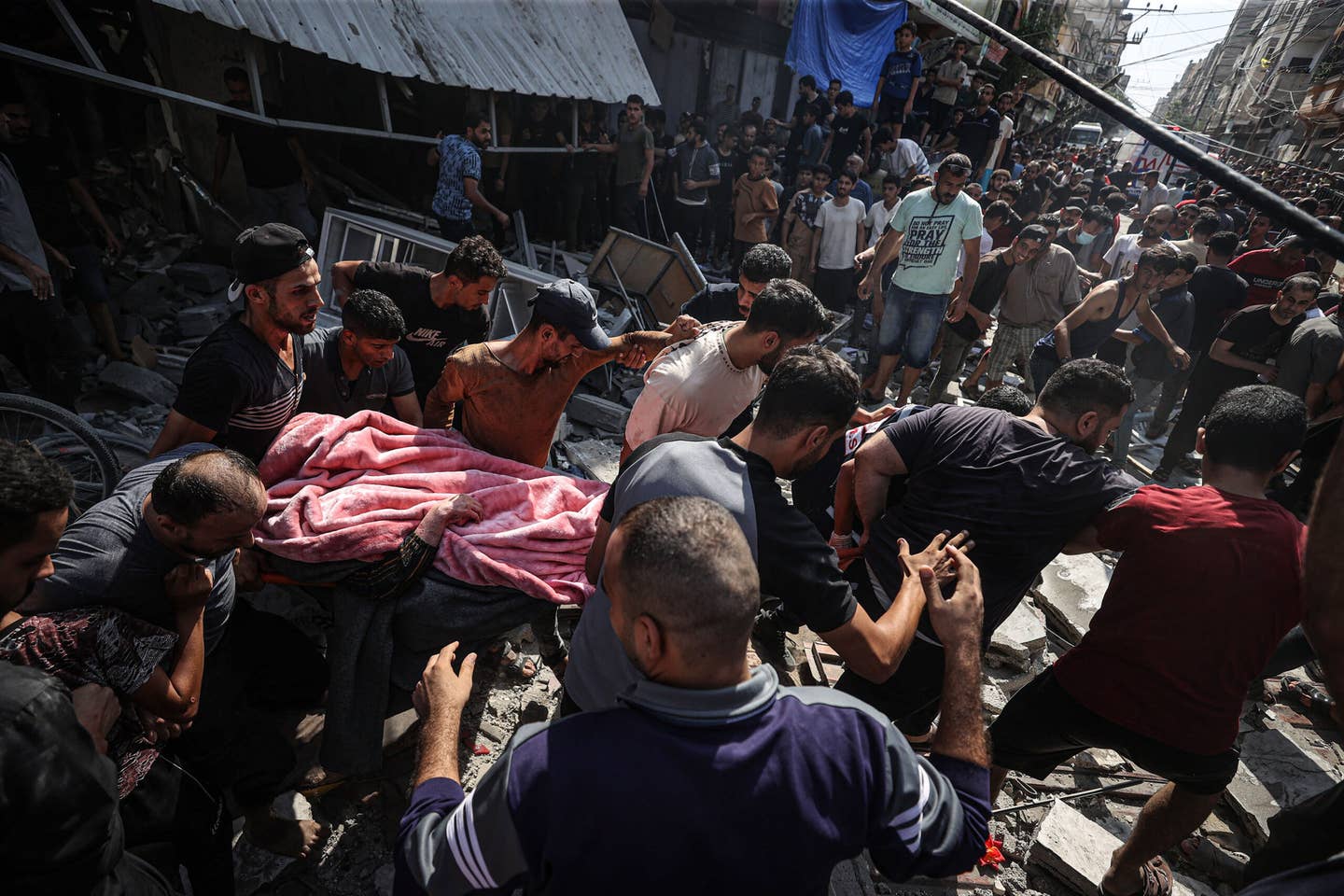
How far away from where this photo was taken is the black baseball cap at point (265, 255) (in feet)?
8.38

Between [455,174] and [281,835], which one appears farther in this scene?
[455,174]

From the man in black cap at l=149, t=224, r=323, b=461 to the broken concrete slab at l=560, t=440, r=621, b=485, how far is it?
7.29ft

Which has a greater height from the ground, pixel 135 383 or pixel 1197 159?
pixel 1197 159

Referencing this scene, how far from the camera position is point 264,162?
5.99 metres

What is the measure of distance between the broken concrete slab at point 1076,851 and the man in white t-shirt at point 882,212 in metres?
6.48

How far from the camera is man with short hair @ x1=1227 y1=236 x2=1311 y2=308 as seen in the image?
20.0 ft

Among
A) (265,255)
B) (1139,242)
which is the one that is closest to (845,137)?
(1139,242)

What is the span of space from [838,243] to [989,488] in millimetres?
6096

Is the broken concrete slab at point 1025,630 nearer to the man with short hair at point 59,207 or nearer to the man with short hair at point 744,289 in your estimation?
the man with short hair at point 744,289

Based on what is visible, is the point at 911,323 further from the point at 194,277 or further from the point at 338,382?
the point at 194,277

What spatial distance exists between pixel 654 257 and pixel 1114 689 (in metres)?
6.08

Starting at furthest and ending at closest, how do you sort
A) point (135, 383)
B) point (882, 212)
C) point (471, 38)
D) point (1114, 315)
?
1. point (882, 212)
2. point (471, 38)
3. point (1114, 315)
4. point (135, 383)

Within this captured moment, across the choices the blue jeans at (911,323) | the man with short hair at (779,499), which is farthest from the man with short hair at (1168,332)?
the man with short hair at (779,499)

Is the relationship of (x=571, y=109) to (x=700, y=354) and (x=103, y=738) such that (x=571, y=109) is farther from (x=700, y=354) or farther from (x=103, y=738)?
(x=103, y=738)
